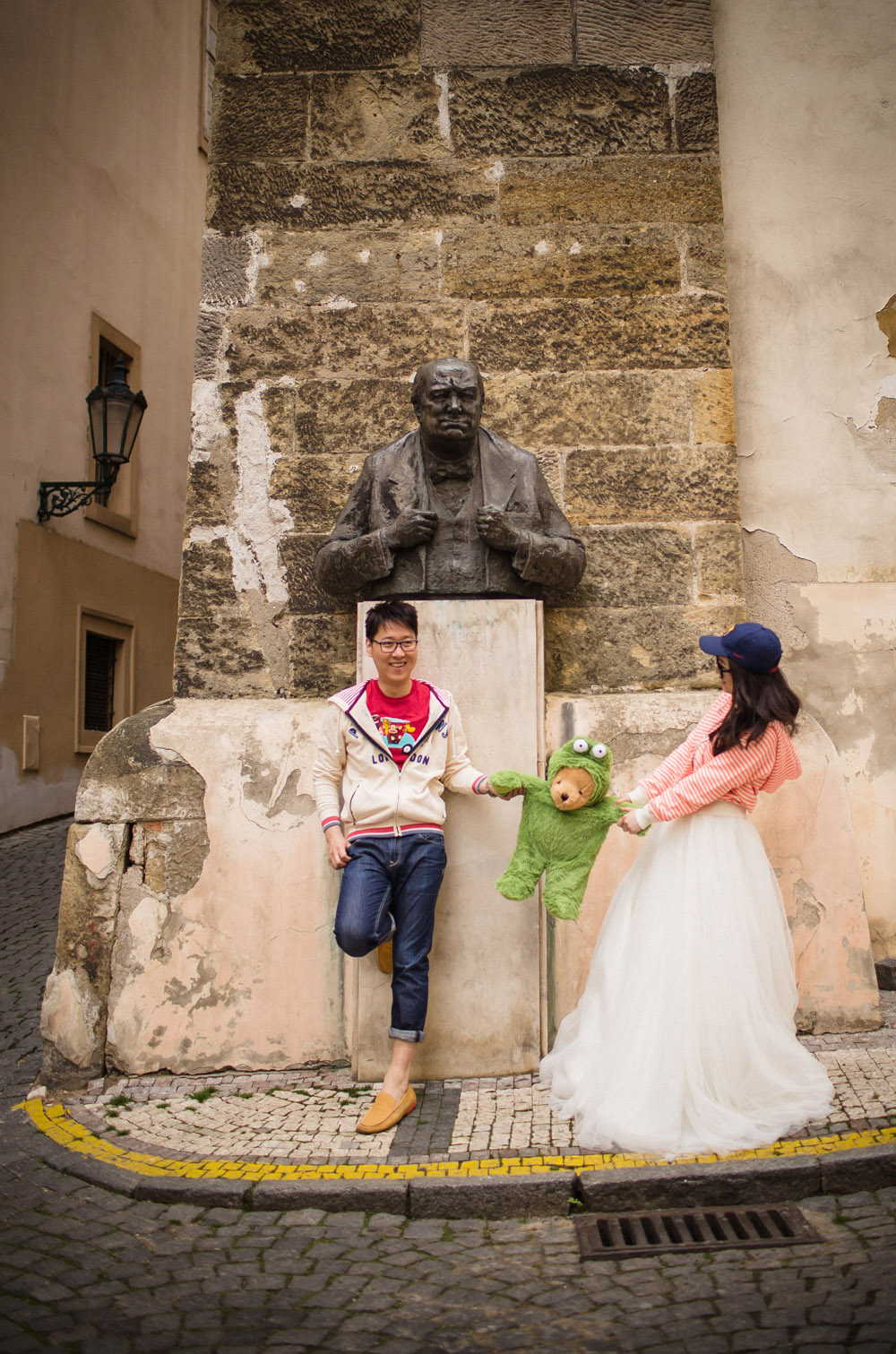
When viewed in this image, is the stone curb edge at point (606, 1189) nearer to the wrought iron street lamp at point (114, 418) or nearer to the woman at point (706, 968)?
the woman at point (706, 968)

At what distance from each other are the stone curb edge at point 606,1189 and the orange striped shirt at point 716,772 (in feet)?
3.31

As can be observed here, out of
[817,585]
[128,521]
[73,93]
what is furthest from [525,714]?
[73,93]

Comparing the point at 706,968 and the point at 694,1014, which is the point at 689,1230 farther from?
the point at 706,968

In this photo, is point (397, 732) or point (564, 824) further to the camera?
point (397, 732)

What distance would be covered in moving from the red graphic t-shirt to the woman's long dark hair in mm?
976

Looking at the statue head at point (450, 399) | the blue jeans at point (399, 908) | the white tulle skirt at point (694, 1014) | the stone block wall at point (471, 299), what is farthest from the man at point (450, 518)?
the white tulle skirt at point (694, 1014)

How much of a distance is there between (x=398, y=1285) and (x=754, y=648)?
6.54ft

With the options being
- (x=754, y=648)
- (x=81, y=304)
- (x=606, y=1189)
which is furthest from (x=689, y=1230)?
(x=81, y=304)

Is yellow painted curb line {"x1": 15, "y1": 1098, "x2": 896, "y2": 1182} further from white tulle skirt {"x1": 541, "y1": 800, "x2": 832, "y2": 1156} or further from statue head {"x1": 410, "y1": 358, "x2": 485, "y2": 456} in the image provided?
statue head {"x1": 410, "y1": 358, "x2": 485, "y2": 456}

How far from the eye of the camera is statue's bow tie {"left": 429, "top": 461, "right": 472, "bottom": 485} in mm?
4367

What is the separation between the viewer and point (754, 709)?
134 inches

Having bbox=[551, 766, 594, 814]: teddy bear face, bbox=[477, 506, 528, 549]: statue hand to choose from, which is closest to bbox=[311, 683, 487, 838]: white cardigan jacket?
bbox=[551, 766, 594, 814]: teddy bear face

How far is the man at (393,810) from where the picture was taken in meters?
3.57

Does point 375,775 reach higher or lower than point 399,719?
lower
